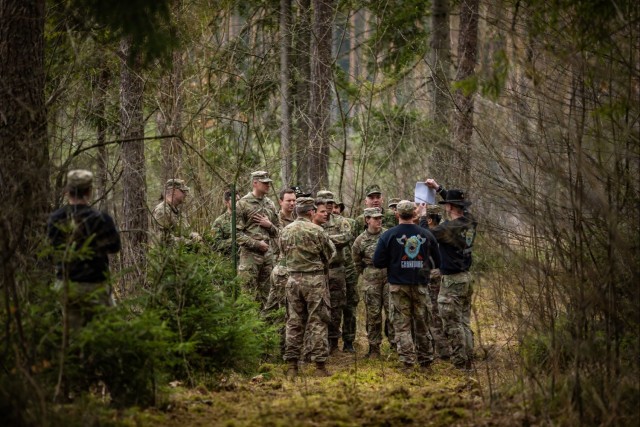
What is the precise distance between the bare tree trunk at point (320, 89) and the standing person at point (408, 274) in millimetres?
7537

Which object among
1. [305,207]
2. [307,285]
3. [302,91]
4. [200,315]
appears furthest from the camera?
[302,91]

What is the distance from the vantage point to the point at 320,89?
61.5 feet

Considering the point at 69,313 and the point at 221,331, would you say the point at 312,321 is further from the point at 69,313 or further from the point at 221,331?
the point at 69,313

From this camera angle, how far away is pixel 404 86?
810 inches

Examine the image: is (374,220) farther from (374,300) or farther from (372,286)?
(374,300)

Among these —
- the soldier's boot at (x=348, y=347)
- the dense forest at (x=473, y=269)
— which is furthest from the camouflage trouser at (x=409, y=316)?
the soldier's boot at (x=348, y=347)

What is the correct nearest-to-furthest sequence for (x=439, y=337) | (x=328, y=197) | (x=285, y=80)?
(x=328, y=197) < (x=439, y=337) < (x=285, y=80)

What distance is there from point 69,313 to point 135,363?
724 millimetres

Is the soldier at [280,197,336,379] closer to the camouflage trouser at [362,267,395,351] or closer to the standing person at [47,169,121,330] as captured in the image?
the camouflage trouser at [362,267,395,351]

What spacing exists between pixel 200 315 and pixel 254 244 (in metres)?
3.88

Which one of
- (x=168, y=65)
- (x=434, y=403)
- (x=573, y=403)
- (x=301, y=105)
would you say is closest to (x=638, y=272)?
(x=573, y=403)

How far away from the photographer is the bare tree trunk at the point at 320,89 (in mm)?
18641

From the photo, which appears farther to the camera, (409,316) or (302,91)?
(302,91)

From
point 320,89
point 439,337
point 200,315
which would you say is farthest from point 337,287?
point 320,89
